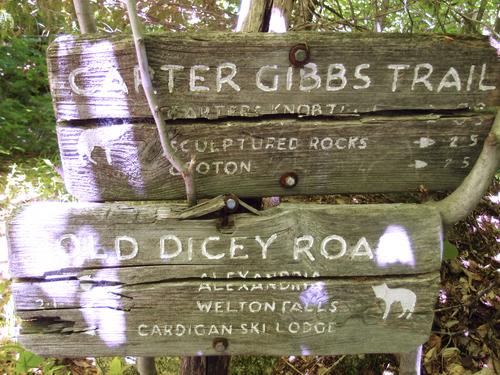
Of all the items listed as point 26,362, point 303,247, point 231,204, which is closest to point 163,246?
point 231,204

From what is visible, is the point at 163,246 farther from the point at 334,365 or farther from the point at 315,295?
the point at 334,365

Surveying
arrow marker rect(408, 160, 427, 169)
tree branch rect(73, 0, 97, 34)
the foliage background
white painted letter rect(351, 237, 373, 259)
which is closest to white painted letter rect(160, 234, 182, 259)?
white painted letter rect(351, 237, 373, 259)

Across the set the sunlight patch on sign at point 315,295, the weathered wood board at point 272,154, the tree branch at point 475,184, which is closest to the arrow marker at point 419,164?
the weathered wood board at point 272,154

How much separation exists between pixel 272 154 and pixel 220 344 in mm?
751

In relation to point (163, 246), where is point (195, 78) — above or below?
above

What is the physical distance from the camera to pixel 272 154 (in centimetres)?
141

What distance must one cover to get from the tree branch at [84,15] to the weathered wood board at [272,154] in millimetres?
734

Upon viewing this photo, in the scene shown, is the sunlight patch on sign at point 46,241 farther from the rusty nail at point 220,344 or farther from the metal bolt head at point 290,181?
the metal bolt head at point 290,181

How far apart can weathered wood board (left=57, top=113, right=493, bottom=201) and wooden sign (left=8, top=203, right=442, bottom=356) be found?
0.33 ft

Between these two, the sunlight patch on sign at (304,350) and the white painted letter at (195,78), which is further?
the sunlight patch on sign at (304,350)

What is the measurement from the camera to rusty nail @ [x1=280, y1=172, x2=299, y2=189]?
1438 millimetres

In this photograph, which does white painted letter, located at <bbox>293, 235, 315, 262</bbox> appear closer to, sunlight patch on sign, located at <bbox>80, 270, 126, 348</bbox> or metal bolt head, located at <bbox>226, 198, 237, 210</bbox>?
metal bolt head, located at <bbox>226, 198, 237, 210</bbox>

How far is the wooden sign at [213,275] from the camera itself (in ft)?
4.48

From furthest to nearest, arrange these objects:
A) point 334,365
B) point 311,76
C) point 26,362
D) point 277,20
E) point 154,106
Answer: point 334,365, point 26,362, point 277,20, point 311,76, point 154,106
